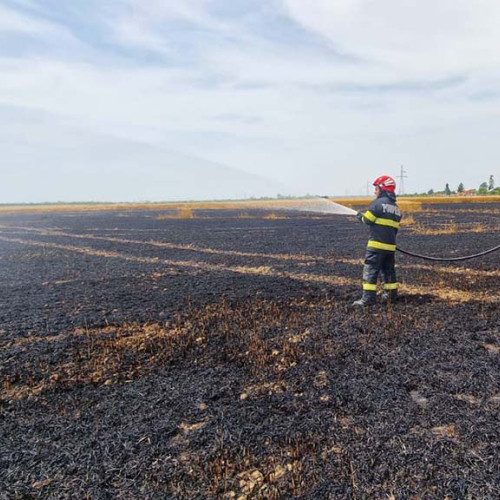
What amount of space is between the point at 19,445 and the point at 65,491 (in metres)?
0.77

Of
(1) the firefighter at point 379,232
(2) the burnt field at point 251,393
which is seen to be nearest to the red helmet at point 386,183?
(1) the firefighter at point 379,232

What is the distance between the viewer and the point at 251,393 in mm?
3986

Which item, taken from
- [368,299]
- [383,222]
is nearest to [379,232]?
[383,222]

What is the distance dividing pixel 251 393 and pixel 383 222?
402cm

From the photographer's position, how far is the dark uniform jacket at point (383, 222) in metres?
6.83

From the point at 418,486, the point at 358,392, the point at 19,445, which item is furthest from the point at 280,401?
→ the point at 19,445

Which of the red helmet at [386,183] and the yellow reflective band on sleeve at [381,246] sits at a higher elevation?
the red helmet at [386,183]

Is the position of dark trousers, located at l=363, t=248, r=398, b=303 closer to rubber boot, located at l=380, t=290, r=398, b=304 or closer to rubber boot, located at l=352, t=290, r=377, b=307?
rubber boot, located at l=352, t=290, r=377, b=307

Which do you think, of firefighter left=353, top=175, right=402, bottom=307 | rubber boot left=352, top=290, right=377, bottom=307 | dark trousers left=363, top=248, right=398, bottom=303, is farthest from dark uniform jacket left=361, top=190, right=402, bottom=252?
rubber boot left=352, top=290, right=377, bottom=307

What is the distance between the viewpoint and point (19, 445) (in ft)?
10.7

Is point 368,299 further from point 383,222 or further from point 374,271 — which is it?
point 383,222

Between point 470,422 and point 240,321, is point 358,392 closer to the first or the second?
point 470,422

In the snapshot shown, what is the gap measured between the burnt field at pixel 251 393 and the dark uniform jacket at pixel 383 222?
103 cm

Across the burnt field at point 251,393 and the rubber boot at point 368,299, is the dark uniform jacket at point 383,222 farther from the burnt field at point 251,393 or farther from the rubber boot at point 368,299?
the burnt field at point 251,393
